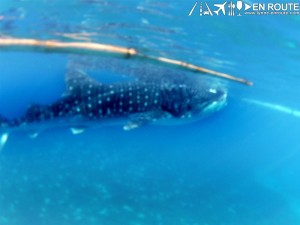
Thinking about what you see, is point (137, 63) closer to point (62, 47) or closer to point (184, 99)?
point (184, 99)

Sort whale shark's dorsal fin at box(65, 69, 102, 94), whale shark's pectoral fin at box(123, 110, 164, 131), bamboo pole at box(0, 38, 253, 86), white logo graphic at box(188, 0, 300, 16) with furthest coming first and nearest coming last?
whale shark's dorsal fin at box(65, 69, 102, 94) → whale shark's pectoral fin at box(123, 110, 164, 131) → white logo graphic at box(188, 0, 300, 16) → bamboo pole at box(0, 38, 253, 86)

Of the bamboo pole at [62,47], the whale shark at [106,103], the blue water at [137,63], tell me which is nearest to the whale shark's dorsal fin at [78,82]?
the whale shark at [106,103]

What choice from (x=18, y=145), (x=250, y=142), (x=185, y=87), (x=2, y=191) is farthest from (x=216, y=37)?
(x=250, y=142)

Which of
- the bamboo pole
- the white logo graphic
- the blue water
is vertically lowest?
the blue water

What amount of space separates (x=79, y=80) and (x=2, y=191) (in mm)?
8229

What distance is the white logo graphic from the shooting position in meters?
10.6

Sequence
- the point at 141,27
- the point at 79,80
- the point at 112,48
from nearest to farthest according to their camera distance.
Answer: the point at 112,48
the point at 79,80
the point at 141,27

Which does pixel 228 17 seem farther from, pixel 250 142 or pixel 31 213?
pixel 250 142

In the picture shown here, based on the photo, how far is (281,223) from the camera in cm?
2194

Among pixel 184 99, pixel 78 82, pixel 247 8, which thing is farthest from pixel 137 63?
pixel 247 8

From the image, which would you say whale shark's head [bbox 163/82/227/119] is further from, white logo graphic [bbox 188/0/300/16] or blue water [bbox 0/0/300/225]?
white logo graphic [bbox 188/0/300/16]

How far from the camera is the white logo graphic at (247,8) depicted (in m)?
10.6

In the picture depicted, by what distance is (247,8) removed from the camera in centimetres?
1091

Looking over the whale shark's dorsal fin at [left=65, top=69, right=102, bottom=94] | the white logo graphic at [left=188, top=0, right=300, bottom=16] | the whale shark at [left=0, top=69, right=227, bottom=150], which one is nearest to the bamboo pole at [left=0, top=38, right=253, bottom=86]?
the white logo graphic at [left=188, top=0, right=300, bottom=16]
